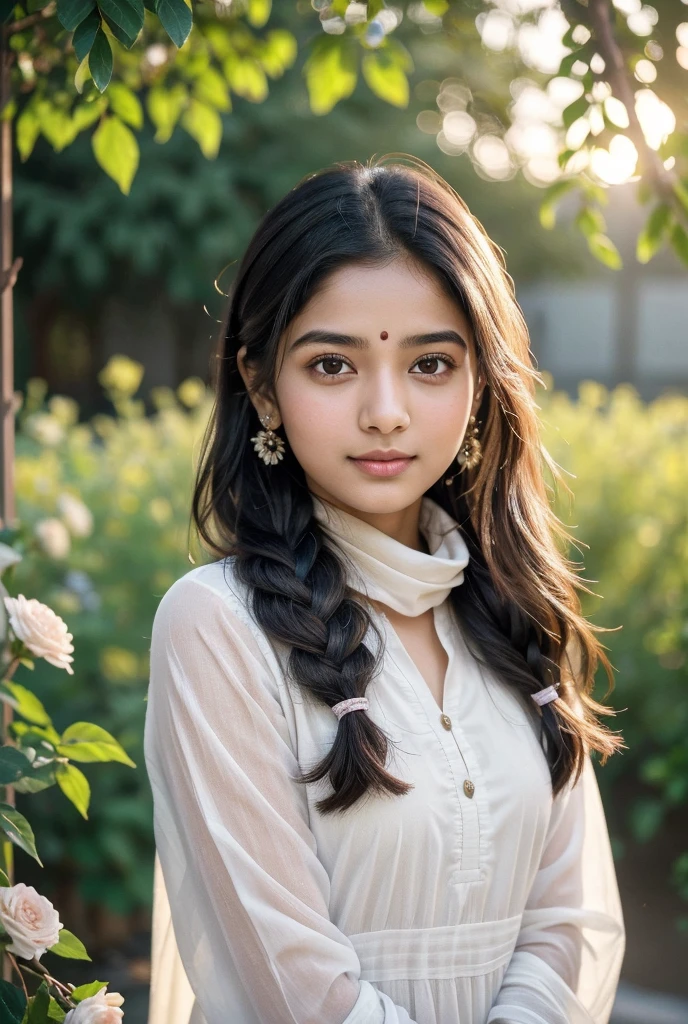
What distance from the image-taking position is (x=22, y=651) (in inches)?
59.6

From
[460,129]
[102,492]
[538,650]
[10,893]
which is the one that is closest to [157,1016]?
[10,893]

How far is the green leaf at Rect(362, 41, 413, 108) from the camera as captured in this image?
2.40 m

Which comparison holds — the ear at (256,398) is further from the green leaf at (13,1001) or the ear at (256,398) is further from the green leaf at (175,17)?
the green leaf at (13,1001)

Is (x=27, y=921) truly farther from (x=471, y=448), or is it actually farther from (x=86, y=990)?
(x=471, y=448)

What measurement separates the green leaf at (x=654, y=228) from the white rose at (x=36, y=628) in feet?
4.49

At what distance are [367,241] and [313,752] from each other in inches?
28.8

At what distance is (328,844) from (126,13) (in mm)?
1125

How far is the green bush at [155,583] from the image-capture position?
3475 mm

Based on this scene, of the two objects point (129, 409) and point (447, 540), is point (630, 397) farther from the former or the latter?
point (447, 540)

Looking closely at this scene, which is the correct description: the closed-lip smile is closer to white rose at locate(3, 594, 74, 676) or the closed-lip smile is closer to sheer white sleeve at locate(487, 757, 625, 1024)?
white rose at locate(3, 594, 74, 676)

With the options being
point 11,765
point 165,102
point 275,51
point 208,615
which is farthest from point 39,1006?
point 275,51

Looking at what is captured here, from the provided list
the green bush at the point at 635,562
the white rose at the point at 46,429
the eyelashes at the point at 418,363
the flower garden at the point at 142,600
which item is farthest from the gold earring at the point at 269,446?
the white rose at the point at 46,429

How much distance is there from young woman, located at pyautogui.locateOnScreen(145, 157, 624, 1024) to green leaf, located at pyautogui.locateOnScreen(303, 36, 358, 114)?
674 mm

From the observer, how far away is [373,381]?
5.00 feet
